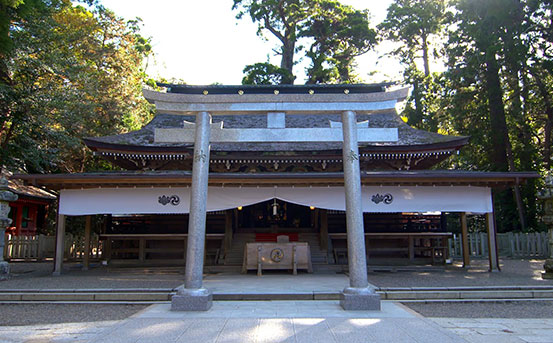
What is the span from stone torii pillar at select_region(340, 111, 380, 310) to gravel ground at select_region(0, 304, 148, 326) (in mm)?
3854

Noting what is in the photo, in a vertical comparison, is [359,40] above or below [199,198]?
above

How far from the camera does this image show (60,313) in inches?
263

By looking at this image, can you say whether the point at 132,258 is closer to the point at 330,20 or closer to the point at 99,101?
the point at 99,101

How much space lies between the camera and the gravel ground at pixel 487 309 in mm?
6379

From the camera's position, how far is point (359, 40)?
1155 inches

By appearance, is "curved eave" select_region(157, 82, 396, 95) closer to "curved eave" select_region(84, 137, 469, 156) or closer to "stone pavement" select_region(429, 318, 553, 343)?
"curved eave" select_region(84, 137, 469, 156)

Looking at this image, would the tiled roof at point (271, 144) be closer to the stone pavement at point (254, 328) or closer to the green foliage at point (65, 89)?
the green foliage at point (65, 89)

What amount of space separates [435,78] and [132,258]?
21.9m

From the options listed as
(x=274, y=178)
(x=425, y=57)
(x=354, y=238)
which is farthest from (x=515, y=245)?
(x=425, y=57)

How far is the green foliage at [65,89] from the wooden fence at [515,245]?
18.6 meters

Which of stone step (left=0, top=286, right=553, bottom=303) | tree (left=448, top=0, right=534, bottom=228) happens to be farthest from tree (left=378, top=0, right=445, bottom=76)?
stone step (left=0, top=286, right=553, bottom=303)

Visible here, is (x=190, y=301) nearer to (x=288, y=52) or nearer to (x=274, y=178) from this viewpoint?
(x=274, y=178)

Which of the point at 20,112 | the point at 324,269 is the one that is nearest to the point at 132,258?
the point at 324,269

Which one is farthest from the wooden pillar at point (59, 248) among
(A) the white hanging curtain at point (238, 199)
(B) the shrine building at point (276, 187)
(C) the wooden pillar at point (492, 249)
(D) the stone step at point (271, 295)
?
(C) the wooden pillar at point (492, 249)
